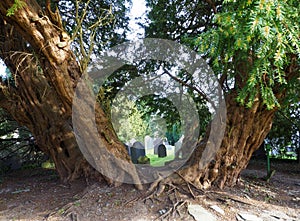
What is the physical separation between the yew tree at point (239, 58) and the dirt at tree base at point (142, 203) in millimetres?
341

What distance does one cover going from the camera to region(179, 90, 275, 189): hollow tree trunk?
3.24m

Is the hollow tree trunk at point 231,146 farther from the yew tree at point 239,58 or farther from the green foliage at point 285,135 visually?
the green foliage at point 285,135

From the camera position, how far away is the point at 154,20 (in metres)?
4.46

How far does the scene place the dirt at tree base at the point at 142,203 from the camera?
2551 mm

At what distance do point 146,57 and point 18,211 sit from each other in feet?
11.0

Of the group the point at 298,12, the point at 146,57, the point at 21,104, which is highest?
the point at 146,57

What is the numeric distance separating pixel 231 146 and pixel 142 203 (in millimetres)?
1492

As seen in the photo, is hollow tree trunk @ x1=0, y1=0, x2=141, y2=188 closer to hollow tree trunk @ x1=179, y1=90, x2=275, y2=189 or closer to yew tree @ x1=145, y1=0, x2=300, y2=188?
hollow tree trunk @ x1=179, y1=90, x2=275, y2=189

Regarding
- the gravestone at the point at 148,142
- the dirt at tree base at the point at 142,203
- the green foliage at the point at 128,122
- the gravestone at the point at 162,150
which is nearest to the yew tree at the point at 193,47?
the dirt at tree base at the point at 142,203

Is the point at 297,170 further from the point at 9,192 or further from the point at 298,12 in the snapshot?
the point at 9,192

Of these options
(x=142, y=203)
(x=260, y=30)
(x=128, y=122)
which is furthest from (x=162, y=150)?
(x=260, y=30)

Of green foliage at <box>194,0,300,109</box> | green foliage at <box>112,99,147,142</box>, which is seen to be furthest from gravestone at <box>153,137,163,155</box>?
green foliage at <box>194,0,300,109</box>

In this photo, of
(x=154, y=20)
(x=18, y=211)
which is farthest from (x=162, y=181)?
(x=154, y=20)

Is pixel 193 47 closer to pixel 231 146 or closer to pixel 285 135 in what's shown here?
pixel 231 146
